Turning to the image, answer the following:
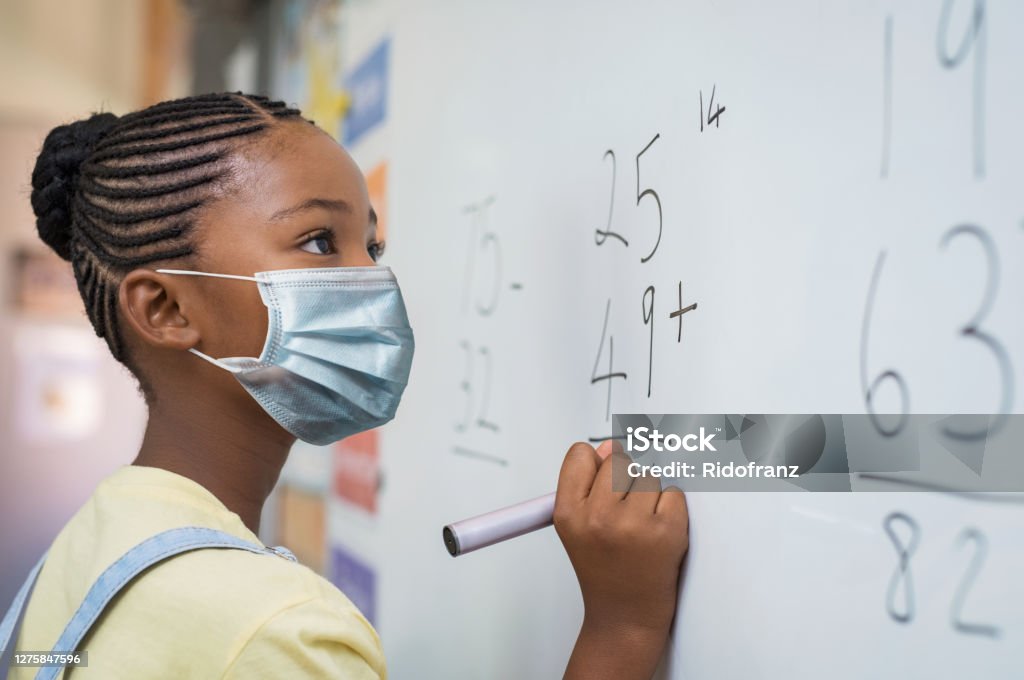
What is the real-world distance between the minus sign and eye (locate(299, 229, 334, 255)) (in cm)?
25

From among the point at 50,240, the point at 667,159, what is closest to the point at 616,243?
the point at 667,159

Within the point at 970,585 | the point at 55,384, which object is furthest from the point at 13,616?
the point at 55,384

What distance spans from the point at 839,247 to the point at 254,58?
1.52 metres

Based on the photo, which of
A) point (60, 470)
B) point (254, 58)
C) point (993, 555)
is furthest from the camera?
point (60, 470)

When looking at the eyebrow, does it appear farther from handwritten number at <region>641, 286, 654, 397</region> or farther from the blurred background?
the blurred background

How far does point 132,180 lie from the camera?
24.1 inches

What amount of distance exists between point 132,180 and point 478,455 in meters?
0.38

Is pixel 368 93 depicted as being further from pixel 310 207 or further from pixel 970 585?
pixel 970 585

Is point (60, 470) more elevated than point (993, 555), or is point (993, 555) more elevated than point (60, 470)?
point (993, 555)

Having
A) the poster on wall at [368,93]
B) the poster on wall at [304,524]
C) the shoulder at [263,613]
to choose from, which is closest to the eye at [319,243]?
the shoulder at [263,613]

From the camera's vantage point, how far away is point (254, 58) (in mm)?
1675

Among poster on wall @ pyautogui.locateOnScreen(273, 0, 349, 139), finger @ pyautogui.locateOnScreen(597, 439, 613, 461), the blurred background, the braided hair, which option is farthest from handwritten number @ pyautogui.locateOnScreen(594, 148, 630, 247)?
the blurred background

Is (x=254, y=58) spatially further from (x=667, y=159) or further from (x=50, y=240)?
(x=667, y=159)

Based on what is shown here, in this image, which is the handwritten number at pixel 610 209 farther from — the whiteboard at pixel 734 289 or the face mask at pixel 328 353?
the face mask at pixel 328 353
